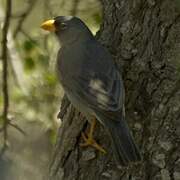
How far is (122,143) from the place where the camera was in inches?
142

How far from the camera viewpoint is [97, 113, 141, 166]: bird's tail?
11.6 feet

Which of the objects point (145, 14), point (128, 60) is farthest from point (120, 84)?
point (145, 14)

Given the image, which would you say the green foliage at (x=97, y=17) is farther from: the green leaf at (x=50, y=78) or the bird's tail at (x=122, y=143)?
the bird's tail at (x=122, y=143)

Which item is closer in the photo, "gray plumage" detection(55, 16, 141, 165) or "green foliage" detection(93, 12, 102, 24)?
"gray plumage" detection(55, 16, 141, 165)

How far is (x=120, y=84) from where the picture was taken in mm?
3744

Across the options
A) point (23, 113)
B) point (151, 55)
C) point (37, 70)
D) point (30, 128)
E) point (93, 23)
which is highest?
point (151, 55)

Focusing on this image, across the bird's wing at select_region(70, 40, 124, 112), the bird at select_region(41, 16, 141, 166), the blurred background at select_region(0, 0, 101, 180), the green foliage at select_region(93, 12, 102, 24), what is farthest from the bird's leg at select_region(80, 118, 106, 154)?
the green foliage at select_region(93, 12, 102, 24)

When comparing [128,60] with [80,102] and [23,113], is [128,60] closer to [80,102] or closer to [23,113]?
[80,102]

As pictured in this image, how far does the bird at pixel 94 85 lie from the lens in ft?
11.9

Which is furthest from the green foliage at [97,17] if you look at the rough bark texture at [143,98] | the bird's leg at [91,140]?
the bird's leg at [91,140]

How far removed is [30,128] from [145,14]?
3.37 m

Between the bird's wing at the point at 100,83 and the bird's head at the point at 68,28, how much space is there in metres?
0.27

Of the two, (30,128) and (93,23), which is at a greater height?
(93,23)

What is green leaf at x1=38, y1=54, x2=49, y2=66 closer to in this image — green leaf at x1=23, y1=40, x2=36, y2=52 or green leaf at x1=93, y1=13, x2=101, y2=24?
green leaf at x1=23, y1=40, x2=36, y2=52
